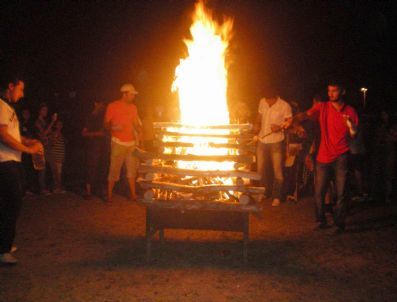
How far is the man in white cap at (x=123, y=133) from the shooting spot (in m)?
9.20

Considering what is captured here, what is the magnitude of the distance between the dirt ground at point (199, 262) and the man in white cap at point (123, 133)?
51.3 inches

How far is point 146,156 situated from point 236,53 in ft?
59.6

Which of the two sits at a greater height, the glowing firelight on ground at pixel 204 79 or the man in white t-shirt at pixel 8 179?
the glowing firelight on ground at pixel 204 79

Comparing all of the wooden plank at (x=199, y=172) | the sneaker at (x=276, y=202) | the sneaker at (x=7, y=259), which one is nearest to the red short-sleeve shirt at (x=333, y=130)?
the wooden plank at (x=199, y=172)

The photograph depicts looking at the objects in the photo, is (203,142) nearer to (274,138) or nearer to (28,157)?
(274,138)

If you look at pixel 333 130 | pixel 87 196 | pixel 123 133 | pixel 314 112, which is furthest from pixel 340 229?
pixel 87 196

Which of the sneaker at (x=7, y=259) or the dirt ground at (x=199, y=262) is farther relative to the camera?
the sneaker at (x=7, y=259)

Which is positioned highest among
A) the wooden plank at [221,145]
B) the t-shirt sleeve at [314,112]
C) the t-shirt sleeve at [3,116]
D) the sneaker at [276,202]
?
the t-shirt sleeve at [314,112]

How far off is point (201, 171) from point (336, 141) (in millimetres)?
2405

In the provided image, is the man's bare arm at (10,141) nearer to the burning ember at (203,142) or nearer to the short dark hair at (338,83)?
the burning ember at (203,142)

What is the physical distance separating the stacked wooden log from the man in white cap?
2.60 metres

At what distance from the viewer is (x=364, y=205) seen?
30.5 feet

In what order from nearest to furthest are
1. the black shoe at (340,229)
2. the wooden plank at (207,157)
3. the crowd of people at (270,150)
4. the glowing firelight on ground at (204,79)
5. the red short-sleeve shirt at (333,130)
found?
the crowd of people at (270,150) → the wooden plank at (207,157) → the red short-sleeve shirt at (333,130) → the black shoe at (340,229) → the glowing firelight on ground at (204,79)

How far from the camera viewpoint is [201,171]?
5758 millimetres
